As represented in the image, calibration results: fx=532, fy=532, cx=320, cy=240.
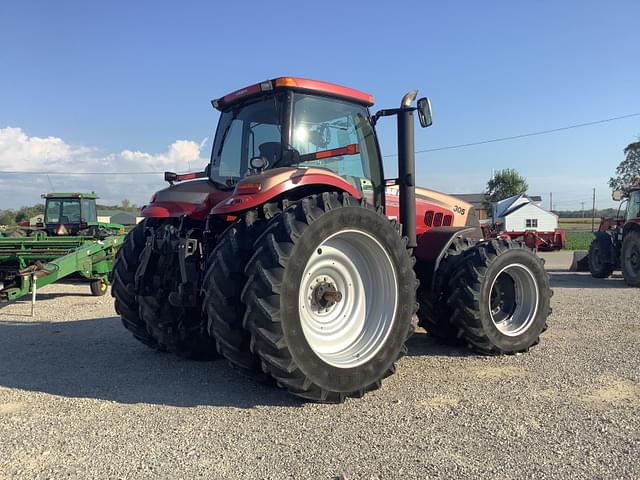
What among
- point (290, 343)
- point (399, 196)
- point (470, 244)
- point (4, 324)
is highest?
point (399, 196)

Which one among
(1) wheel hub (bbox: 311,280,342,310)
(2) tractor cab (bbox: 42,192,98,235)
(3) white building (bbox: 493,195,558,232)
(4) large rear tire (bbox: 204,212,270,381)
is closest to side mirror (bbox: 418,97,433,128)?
(1) wheel hub (bbox: 311,280,342,310)

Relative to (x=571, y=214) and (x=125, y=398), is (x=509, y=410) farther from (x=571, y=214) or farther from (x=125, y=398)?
(x=571, y=214)

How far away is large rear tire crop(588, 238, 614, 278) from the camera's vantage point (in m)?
13.8

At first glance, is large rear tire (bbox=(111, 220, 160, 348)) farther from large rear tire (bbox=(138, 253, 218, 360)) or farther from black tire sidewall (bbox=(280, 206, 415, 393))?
black tire sidewall (bbox=(280, 206, 415, 393))

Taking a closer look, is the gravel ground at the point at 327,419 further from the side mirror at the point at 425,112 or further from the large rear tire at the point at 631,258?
the large rear tire at the point at 631,258

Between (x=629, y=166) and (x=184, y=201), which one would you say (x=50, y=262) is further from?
(x=629, y=166)

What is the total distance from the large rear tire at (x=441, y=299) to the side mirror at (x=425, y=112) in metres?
1.30

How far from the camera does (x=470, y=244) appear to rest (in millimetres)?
5746

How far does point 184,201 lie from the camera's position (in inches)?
187

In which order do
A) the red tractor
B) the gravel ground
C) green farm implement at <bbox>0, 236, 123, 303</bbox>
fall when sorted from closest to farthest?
the gravel ground < green farm implement at <bbox>0, 236, 123, 303</bbox> < the red tractor

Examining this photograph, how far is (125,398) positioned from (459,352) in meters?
3.22

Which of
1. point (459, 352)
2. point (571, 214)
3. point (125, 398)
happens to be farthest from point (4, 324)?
point (571, 214)

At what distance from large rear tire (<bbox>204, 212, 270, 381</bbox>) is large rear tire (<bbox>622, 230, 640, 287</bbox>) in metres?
11.5

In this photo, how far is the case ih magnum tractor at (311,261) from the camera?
3725 millimetres
